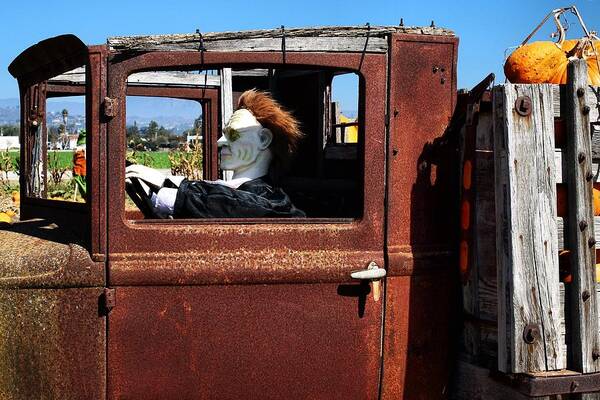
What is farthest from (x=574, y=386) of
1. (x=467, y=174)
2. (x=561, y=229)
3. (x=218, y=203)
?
(x=218, y=203)

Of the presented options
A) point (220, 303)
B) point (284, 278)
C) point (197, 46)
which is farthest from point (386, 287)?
point (197, 46)

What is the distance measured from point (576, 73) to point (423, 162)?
1.87ft

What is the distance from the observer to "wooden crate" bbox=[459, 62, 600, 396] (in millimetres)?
2674

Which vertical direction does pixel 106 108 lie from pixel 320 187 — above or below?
above

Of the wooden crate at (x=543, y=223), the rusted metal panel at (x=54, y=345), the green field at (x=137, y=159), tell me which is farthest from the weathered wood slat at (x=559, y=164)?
the green field at (x=137, y=159)

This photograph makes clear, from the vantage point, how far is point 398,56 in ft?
9.39

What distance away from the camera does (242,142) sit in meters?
3.43

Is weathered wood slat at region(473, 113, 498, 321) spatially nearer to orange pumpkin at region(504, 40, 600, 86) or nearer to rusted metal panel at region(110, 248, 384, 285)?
rusted metal panel at region(110, 248, 384, 285)

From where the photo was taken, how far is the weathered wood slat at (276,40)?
2773 mm

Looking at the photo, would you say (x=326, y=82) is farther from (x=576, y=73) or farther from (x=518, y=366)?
(x=518, y=366)

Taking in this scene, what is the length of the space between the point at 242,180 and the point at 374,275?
78 centimetres

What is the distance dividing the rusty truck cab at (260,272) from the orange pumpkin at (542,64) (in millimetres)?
398

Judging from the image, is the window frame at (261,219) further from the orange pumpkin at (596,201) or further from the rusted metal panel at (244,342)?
the orange pumpkin at (596,201)

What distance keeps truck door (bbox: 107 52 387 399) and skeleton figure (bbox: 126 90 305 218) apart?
16 centimetres
